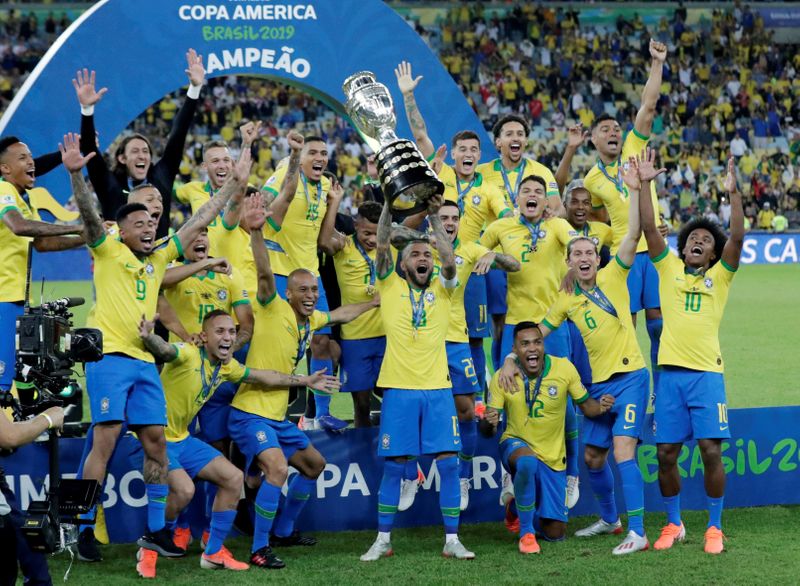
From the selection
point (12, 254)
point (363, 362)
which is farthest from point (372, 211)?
point (12, 254)

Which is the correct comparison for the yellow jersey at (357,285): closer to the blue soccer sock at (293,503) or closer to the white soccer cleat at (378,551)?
the blue soccer sock at (293,503)

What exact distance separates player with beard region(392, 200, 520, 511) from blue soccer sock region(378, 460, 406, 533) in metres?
0.49

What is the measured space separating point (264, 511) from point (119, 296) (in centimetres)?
149

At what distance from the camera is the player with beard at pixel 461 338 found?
775cm

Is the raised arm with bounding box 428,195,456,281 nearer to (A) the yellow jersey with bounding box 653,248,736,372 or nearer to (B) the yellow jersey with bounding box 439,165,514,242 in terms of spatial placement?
(A) the yellow jersey with bounding box 653,248,736,372

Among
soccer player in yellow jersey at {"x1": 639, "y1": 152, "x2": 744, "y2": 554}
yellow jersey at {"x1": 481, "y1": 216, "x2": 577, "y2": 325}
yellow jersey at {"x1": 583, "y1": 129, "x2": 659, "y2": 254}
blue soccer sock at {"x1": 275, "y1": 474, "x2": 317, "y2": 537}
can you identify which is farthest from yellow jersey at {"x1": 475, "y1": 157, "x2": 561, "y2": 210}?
blue soccer sock at {"x1": 275, "y1": 474, "x2": 317, "y2": 537}

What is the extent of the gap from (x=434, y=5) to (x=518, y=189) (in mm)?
22593

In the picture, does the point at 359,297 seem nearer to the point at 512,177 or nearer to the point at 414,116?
the point at 414,116

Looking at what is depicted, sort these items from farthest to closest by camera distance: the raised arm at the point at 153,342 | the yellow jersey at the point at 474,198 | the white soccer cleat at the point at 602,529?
1. the yellow jersey at the point at 474,198
2. the white soccer cleat at the point at 602,529
3. the raised arm at the point at 153,342

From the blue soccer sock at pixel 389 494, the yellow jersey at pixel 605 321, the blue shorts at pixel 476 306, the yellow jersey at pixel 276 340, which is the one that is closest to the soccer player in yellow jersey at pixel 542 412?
the yellow jersey at pixel 605 321

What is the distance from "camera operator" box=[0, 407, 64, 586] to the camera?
5.27 meters

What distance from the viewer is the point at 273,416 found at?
7379 mm

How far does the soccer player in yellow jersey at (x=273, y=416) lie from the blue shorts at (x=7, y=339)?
141 cm

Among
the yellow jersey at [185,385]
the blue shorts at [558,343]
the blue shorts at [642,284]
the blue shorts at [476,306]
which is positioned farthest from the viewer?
the blue shorts at [642,284]
